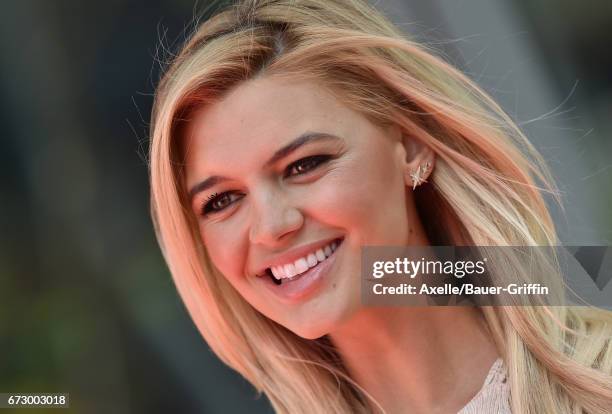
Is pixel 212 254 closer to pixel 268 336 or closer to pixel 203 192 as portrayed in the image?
pixel 203 192

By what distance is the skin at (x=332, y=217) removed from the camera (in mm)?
1482

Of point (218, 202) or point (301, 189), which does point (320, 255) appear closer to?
point (301, 189)

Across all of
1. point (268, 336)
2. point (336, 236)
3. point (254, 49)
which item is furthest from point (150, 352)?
point (254, 49)

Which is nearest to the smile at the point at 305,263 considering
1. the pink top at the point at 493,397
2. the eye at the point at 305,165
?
the eye at the point at 305,165

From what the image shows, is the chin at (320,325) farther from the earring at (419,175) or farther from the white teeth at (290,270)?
the earring at (419,175)

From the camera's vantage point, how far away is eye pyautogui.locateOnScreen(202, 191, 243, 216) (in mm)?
1569

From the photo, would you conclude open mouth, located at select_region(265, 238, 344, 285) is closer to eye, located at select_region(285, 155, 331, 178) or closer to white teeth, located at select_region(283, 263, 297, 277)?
white teeth, located at select_region(283, 263, 297, 277)

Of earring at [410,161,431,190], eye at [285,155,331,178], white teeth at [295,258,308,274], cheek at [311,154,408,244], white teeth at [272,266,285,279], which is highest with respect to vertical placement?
eye at [285,155,331,178]

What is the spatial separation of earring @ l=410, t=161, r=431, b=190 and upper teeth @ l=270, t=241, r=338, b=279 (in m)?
0.20

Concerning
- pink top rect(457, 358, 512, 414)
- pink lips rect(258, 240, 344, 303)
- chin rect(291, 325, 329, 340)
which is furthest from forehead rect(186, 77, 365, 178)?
pink top rect(457, 358, 512, 414)

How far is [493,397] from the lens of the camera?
1537 mm

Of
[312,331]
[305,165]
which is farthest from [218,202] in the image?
[312,331]

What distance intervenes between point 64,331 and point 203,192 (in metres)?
0.60

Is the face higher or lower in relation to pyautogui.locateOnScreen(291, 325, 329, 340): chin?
higher
